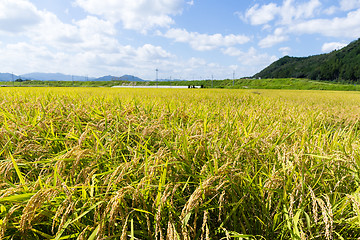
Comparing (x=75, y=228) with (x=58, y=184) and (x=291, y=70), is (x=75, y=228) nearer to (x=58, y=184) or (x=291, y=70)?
(x=58, y=184)

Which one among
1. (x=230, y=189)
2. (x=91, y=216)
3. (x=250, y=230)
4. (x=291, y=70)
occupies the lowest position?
(x=250, y=230)

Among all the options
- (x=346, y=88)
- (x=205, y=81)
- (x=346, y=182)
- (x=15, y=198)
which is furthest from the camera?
(x=205, y=81)

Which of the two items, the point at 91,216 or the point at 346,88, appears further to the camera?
the point at 346,88

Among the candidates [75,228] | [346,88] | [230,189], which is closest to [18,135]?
[75,228]

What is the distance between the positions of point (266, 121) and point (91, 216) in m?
3.17

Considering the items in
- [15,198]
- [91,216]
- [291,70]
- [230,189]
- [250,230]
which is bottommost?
[250,230]

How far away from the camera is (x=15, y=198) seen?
1.12 metres

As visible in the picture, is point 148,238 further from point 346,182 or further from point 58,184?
point 346,182

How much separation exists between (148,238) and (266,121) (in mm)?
2973

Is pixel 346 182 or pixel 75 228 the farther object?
pixel 346 182

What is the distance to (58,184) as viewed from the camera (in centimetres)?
143

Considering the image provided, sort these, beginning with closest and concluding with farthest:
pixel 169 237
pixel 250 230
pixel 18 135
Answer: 1. pixel 169 237
2. pixel 250 230
3. pixel 18 135

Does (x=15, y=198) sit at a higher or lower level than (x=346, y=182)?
higher

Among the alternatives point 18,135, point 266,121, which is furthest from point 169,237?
point 266,121
